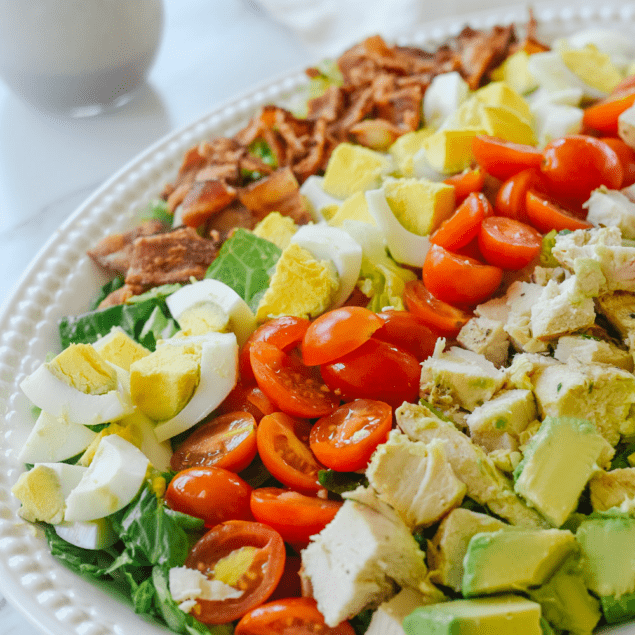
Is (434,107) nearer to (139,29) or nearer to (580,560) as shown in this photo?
(139,29)

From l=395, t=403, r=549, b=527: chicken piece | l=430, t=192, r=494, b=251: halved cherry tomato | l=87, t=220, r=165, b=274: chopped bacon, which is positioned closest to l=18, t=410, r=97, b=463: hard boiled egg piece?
l=87, t=220, r=165, b=274: chopped bacon

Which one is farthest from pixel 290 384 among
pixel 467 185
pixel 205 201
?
pixel 205 201

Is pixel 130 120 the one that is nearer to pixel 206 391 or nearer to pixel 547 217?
pixel 206 391

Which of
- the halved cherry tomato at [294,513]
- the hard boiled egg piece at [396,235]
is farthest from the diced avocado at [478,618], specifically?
the hard boiled egg piece at [396,235]

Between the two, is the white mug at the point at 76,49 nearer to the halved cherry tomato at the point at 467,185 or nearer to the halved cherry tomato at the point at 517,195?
the halved cherry tomato at the point at 467,185

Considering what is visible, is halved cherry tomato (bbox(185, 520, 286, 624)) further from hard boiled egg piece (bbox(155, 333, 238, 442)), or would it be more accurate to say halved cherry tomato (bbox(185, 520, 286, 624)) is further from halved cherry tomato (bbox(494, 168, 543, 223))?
halved cherry tomato (bbox(494, 168, 543, 223))

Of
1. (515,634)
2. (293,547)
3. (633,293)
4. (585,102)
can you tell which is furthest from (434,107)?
(515,634)
